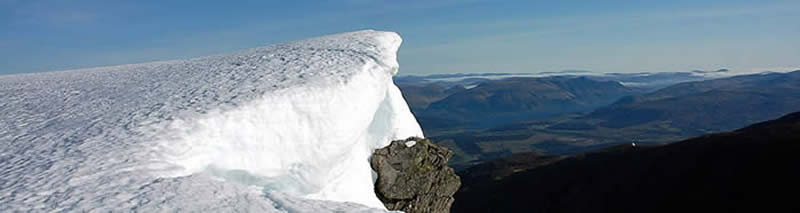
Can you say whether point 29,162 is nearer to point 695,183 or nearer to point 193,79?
point 193,79

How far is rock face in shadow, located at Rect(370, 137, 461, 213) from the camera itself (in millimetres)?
Answer: 13914

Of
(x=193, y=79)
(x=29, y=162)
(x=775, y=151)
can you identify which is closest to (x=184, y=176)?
(x=29, y=162)

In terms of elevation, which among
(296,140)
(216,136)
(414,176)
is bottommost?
(414,176)

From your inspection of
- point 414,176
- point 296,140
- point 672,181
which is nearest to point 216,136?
point 296,140

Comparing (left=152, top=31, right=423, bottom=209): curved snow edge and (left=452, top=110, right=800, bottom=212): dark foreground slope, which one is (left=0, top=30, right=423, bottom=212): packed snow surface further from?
(left=452, top=110, right=800, bottom=212): dark foreground slope

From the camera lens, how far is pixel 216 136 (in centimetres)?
876

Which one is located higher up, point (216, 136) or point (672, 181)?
point (216, 136)

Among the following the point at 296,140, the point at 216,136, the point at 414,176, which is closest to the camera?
the point at 216,136

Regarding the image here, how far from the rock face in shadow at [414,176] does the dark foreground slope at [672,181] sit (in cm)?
5078

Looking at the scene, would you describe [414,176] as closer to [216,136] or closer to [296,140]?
[296,140]

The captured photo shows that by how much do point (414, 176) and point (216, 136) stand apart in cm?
741

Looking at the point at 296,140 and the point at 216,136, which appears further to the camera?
the point at 296,140

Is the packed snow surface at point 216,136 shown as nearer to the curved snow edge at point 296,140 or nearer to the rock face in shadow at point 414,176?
the curved snow edge at point 296,140

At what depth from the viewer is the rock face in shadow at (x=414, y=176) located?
13.9m
